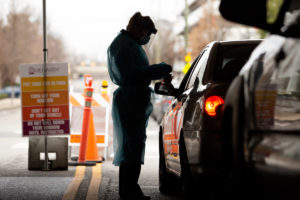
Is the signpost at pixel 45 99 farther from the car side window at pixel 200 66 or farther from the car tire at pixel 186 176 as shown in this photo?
the car tire at pixel 186 176

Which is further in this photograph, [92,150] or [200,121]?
[92,150]

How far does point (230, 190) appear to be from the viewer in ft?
11.4

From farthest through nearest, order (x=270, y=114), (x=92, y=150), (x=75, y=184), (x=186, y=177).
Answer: (x=92, y=150), (x=75, y=184), (x=186, y=177), (x=270, y=114)

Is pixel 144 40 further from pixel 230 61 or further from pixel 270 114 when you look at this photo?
pixel 270 114

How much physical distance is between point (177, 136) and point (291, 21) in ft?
11.2

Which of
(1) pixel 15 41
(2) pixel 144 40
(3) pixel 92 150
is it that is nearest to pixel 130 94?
(2) pixel 144 40

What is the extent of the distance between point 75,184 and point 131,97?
182 cm

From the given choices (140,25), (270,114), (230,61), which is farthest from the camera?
(140,25)

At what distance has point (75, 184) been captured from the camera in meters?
8.30

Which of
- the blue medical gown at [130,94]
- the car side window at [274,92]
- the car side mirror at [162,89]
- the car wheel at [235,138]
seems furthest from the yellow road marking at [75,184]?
the car side window at [274,92]

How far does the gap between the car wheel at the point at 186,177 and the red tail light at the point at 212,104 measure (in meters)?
0.65

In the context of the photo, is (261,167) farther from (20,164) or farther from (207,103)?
(20,164)

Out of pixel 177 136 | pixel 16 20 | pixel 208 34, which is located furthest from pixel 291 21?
pixel 16 20

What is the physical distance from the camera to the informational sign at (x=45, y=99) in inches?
378
